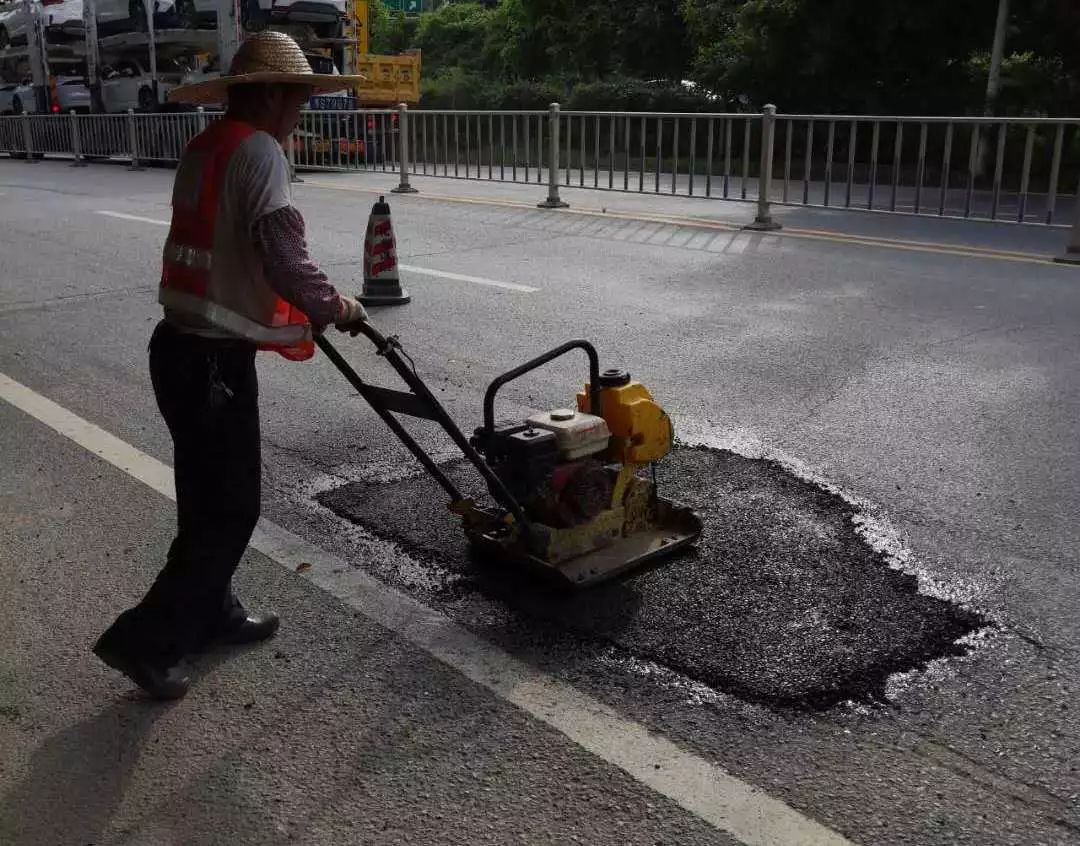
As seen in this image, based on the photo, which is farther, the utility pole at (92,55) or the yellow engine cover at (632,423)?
the utility pole at (92,55)

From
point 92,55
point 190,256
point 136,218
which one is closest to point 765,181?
point 136,218

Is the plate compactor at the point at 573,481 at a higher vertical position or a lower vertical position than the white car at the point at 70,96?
lower

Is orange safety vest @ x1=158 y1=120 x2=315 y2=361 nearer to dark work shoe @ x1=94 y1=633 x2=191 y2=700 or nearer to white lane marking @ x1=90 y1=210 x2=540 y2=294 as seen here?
dark work shoe @ x1=94 y1=633 x2=191 y2=700

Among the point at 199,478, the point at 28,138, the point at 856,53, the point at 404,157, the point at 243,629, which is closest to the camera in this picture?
the point at 199,478

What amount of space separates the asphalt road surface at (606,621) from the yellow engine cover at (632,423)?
0.42 meters

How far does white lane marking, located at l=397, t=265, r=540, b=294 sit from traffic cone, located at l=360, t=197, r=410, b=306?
2.92ft

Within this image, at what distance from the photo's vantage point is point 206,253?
9.90ft

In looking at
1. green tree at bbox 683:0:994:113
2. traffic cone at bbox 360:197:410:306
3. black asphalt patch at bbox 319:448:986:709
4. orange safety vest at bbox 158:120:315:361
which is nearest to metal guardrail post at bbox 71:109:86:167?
green tree at bbox 683:0:994:113

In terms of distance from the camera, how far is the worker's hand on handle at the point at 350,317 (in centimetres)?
307

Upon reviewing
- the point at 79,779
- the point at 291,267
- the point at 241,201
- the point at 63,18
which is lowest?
the point at 79,779

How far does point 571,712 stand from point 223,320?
1.37m

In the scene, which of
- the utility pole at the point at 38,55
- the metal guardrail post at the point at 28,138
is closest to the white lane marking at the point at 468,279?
the metal guardrail post at the point at 28,138

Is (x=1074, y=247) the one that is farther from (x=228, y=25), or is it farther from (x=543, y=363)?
(x=228, y=25)

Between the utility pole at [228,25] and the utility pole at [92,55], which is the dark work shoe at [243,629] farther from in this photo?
the utility pole at [92,55]
